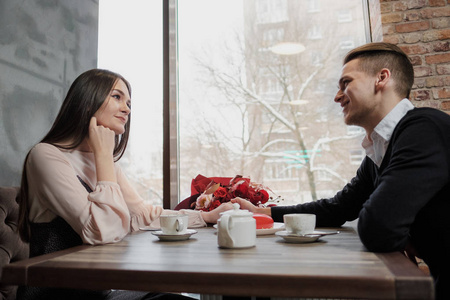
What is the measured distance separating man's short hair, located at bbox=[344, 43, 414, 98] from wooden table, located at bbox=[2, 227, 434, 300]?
750mm

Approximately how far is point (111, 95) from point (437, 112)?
50.0 inches

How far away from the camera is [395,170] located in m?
1.02

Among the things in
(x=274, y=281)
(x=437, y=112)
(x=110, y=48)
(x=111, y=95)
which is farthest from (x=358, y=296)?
(x=110, y=48)

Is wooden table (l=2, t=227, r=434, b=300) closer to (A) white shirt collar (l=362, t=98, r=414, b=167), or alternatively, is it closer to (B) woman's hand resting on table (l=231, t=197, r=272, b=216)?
(A) white shirt collar (l=362, t=98, r=414, b=167)

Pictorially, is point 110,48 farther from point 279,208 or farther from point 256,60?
→ point 279,208

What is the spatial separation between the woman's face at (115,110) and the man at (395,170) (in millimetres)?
878

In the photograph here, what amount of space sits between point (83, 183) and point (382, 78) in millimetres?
1243

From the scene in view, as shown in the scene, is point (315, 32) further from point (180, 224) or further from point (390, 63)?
point (180, 224)

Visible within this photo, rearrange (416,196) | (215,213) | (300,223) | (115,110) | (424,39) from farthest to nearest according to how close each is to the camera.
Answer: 1. (424,39)
2. (215,213)
3. (115,110)
4. (300,223)
5. (416,196)

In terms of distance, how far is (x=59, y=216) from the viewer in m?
1.32

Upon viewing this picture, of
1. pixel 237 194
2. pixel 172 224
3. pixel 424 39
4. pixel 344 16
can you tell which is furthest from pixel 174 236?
pixel 344 16

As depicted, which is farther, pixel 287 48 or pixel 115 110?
pixel 287 48

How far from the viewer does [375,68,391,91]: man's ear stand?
55.7 inches

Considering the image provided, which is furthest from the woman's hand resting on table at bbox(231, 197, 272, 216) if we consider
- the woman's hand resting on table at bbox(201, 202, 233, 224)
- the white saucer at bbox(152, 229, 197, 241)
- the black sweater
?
the black sweater
